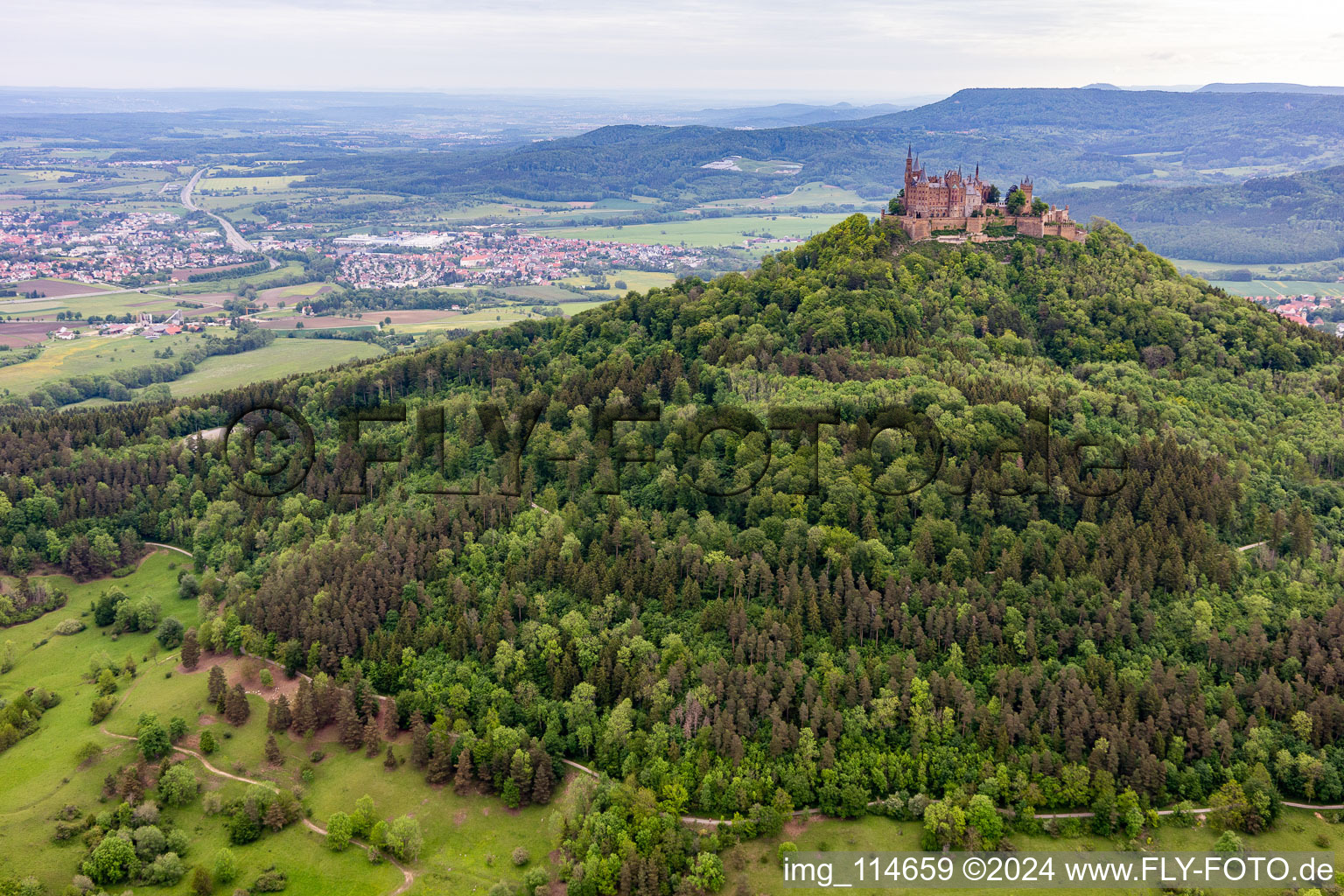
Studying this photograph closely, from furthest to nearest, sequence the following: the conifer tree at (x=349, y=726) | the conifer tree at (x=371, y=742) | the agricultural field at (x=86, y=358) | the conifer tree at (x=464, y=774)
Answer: the agricultural field at (x=86, y=358), the conifer tree at (x=349, y=726), the conifer tree at (x=371, y=742), the conifer tree at (x=464, y=774)

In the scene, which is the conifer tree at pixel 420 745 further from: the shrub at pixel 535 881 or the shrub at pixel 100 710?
the shrub at pixel 100 710

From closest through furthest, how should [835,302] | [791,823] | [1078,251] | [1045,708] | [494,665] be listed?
[791,823] < [1045,708] < [494,665] < [835,302] < [1078,251]

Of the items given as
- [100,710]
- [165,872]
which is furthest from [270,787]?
[100,710]

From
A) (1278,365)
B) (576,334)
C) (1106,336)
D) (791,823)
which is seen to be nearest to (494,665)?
(791,823)

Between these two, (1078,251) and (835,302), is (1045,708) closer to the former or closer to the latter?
(835,302)

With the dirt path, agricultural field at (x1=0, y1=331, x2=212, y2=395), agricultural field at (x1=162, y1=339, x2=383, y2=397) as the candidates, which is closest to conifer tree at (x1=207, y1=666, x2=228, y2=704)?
the dirt path

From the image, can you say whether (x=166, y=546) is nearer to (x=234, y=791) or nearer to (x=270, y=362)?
(x=234, y=791)

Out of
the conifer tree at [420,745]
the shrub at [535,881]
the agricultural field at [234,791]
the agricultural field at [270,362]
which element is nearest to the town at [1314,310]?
the agricultural field at [270,362]
